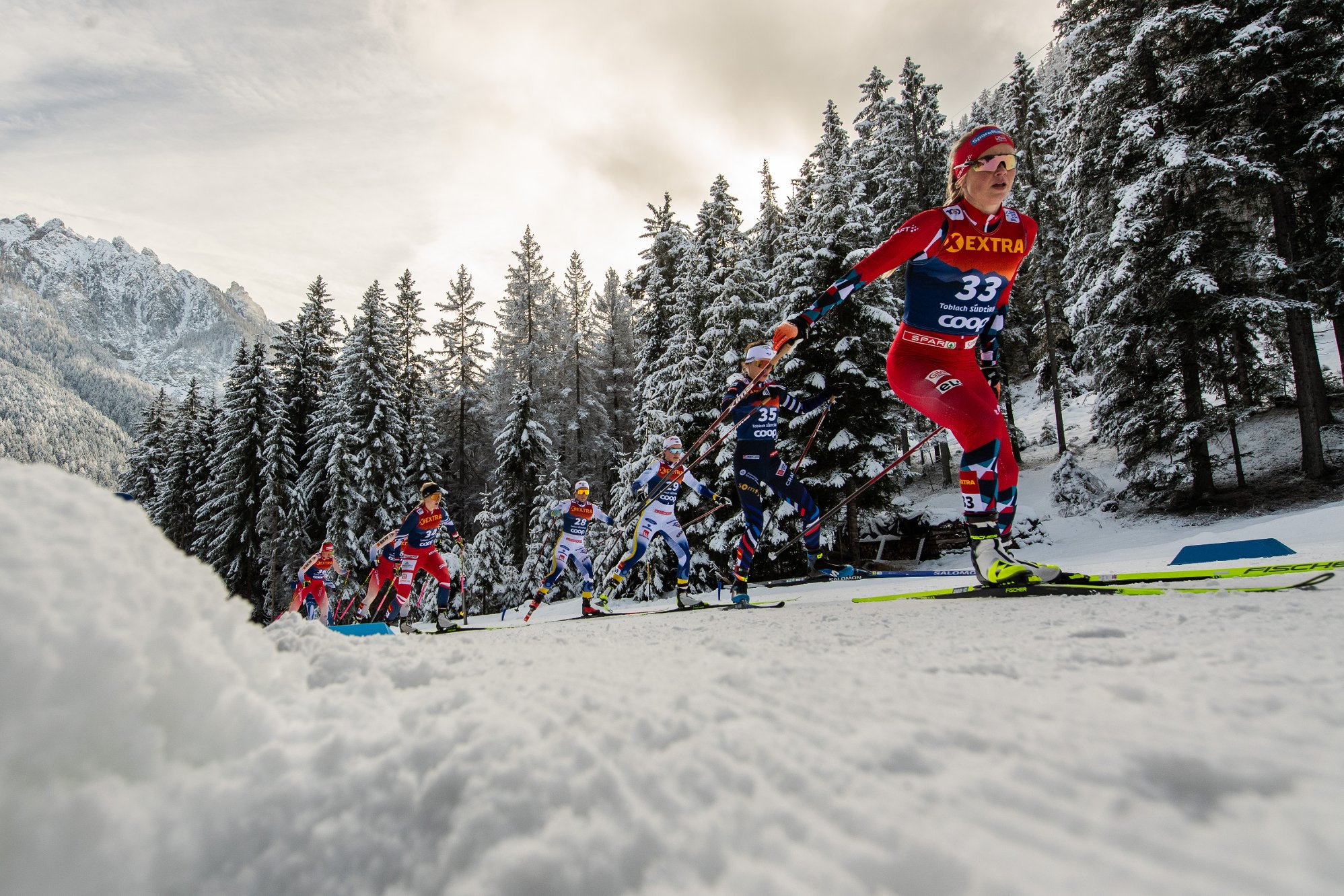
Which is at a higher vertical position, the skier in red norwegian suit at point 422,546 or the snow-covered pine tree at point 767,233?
the snow-covered pine tree at point 767,233

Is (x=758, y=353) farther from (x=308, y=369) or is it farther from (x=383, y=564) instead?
(x=308, y=369)

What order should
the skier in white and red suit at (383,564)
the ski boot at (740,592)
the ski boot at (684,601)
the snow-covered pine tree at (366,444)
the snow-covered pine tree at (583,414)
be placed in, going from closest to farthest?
1. the ski boot at (740,592)
2. the ski boot at (684,601)
3. the skier in white and red suit at (383,564)
4. the snow-covered pine tree at (366,444)
5. the snow-covered pine tree at (583,414)

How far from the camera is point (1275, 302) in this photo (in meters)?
10.8

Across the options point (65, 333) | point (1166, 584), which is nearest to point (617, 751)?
point (1166, 584)

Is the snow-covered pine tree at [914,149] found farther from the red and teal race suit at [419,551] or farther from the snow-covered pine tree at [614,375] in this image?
the red and teal race suit at [419,551]

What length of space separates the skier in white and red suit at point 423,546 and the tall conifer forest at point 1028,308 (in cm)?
315

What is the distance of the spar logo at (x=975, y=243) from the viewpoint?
3.46m

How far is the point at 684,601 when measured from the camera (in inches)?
248

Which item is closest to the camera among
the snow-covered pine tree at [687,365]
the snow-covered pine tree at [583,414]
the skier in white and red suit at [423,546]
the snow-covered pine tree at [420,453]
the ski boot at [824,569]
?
the ski boot at [824,569]

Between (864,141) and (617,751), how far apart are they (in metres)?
28.0

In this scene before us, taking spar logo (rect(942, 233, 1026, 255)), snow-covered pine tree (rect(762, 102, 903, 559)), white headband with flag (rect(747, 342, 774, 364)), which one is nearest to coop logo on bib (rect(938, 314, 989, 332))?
spar logo (rect(942, 233, 1026, 255))

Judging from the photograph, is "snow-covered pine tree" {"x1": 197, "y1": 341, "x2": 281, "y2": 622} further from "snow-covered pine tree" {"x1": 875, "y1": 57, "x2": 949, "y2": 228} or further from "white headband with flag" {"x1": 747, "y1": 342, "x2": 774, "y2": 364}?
"snow-covered pine tree" {"x1": 875, "y1": 57, "x2": 949, "y2": 228}

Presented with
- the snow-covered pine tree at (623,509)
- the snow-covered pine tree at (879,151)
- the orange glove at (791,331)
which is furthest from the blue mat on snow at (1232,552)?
the snow-covered pine tree at (879,151)

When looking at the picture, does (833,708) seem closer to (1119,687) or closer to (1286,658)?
(1119,687)
